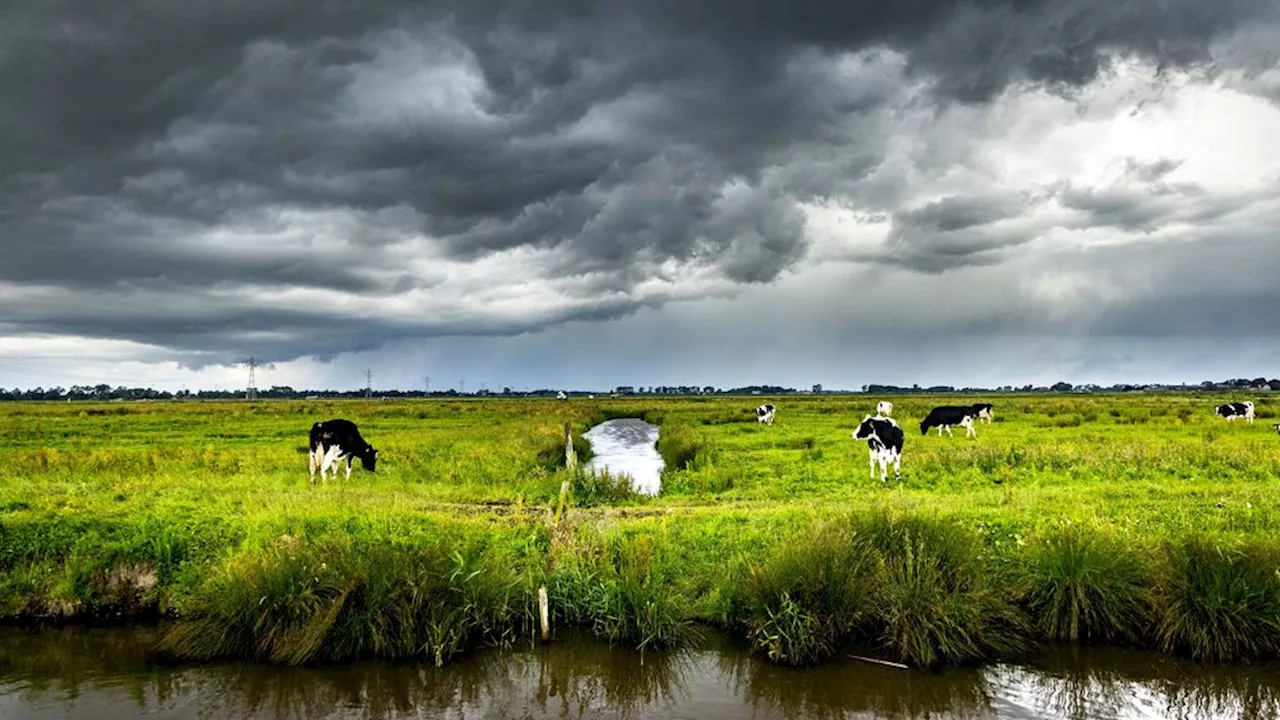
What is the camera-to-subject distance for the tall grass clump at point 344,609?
36.5 feet

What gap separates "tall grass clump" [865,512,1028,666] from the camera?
35.9 feet

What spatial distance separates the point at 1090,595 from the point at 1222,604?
1642 millimetres

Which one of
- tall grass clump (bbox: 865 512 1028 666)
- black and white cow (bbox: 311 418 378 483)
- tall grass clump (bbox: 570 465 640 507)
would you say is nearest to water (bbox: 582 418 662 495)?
tall grass clump (bbox: 570 465 640 507)

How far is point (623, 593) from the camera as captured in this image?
39.4 ft

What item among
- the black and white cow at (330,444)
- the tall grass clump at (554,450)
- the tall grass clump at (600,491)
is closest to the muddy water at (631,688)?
the tall grass clump at (600,491)

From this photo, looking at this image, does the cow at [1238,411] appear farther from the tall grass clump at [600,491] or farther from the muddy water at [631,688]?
the muddy water at [631,688]

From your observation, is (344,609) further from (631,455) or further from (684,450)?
(631,455)

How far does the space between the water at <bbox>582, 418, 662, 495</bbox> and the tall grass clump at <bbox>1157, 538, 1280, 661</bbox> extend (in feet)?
44.8

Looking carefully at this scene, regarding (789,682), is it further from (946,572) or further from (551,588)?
(551,588)

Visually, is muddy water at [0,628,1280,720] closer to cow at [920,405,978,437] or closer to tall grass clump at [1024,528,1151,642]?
tall grass clump at [1024,528,1151,642]

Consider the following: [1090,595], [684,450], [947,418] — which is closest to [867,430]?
[684,450]

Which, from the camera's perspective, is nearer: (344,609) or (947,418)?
(344,609)

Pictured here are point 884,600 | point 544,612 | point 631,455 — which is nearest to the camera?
point 884,600

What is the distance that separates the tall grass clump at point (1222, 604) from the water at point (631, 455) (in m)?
13.7
